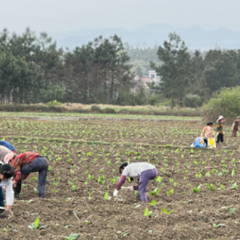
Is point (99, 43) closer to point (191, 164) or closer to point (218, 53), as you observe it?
point (218, 53)

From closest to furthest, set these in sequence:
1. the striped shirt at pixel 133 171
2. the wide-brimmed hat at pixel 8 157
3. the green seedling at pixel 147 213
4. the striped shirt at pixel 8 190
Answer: the striped shirt at pixel 8 190
the green seedling at pixel 147 213
the wide-brimmed hat at pixel 8 157
the striped shirt at pixel 133 171

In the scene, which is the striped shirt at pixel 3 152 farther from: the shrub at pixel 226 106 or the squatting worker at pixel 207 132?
the shrub at pixel 226 106

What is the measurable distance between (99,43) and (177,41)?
40.2 feet

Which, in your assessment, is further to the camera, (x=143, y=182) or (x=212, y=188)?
(x=212, y=188)

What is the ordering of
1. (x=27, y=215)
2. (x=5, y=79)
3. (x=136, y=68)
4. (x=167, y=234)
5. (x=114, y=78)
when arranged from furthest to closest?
(x=136, y=68)
(x=114, y=78)
(x=5, y=79)
(x=27, y=215)
(x=167, y=234)

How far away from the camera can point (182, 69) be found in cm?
5841

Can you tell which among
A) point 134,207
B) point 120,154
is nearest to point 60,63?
point 120,154

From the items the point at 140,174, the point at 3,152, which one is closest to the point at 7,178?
the point at 3,152

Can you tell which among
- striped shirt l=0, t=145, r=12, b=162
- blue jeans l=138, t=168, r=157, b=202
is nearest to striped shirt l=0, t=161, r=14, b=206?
striped shirt l=0, t=145, r=12, b=162

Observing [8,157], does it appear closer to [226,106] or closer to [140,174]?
[140,174]

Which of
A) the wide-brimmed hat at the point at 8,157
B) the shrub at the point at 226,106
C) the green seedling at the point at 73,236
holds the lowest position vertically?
the green seedling at the point at 73,236

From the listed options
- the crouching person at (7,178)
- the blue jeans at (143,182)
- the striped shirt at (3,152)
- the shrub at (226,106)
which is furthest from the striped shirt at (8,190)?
the shrub at (226,106)

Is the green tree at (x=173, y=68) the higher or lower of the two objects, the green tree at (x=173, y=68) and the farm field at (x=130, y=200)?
the higher

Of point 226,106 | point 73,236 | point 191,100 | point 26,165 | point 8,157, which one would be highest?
point 191,100
